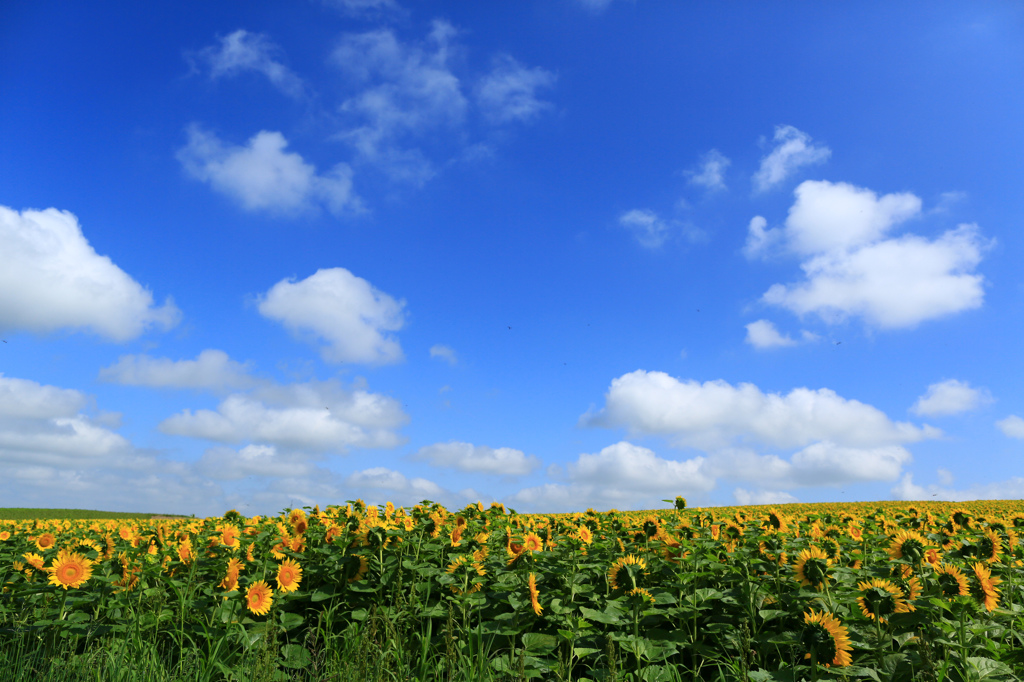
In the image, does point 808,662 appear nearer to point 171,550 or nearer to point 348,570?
point 348,570

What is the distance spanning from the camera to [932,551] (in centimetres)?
485

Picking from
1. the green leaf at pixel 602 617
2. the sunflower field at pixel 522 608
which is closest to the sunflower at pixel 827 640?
the sunflower field at pixel 522 608

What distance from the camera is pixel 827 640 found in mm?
3684

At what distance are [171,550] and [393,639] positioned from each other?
175 inches

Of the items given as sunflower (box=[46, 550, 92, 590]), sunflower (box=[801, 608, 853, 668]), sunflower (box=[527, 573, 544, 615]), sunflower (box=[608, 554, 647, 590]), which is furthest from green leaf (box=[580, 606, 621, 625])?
sunflower (box=[46, 550, 92, 590])

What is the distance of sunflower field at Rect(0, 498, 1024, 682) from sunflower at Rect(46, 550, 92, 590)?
0.02 meters

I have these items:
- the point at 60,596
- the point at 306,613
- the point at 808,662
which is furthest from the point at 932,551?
the point at 60,596

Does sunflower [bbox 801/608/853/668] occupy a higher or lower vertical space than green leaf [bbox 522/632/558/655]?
higher

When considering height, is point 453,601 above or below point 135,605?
above

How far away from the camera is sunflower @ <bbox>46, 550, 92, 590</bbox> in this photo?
215 inches

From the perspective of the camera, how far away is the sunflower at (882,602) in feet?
12.6

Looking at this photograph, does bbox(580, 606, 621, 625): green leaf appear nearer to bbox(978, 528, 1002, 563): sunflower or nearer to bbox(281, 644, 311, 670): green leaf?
bbox(281, 644, 311, 670): green leaf

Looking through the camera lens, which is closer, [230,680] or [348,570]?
[230,680]

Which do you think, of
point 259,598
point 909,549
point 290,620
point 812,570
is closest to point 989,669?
point 909,549
